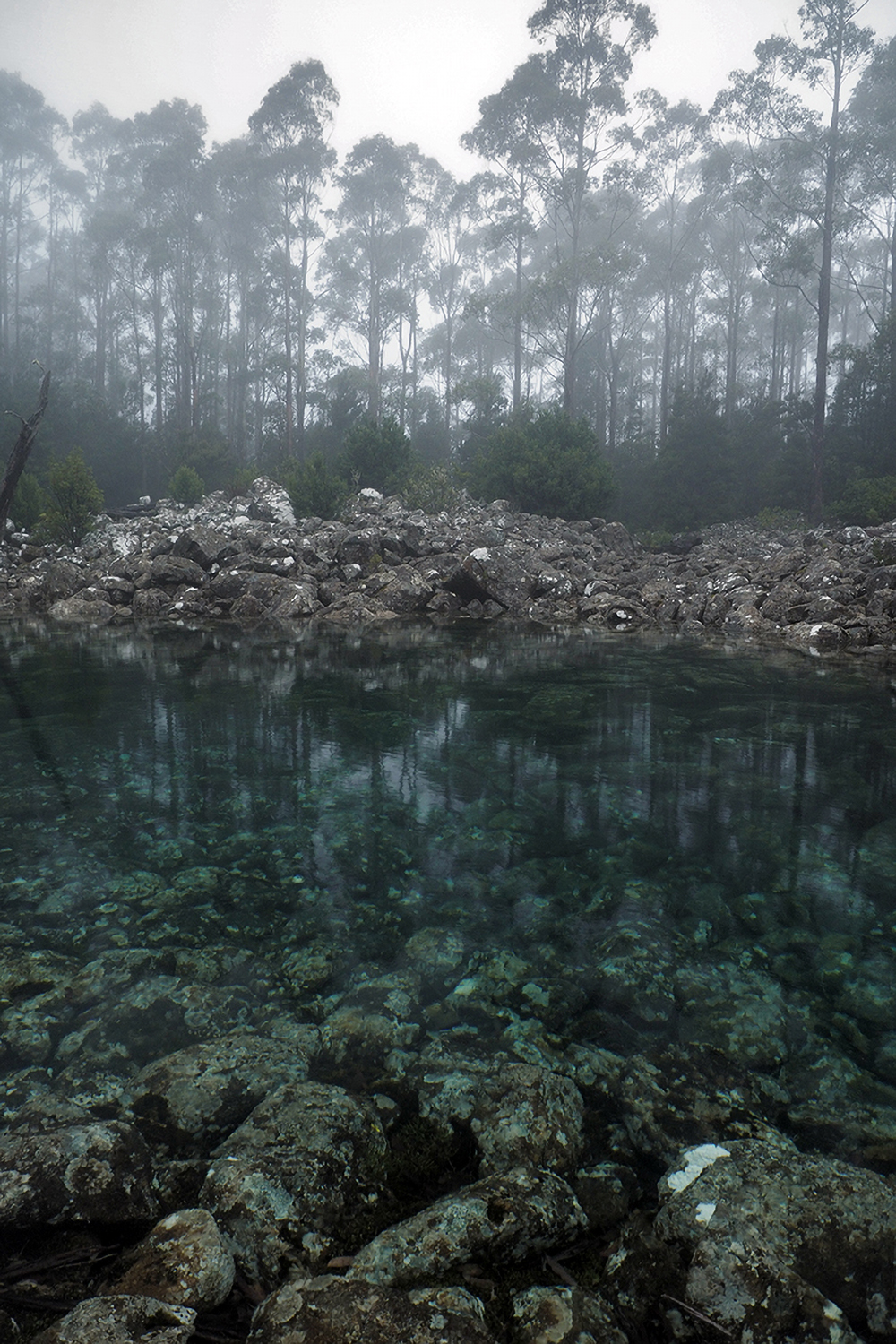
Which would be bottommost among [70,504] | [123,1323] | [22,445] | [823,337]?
[123,1323]

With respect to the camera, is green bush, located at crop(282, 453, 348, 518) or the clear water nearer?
the clear water

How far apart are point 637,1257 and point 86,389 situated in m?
35.0

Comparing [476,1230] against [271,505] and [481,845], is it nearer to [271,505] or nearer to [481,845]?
[481,845]

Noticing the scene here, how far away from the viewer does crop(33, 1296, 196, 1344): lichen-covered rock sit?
3.58 feet

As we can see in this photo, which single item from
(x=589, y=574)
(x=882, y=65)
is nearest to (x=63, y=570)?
(x=589, y=574)

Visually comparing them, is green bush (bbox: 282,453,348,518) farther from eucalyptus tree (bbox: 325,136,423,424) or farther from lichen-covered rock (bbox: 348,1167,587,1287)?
lichen-covered rock (bbox: 348,1167,587,1287)

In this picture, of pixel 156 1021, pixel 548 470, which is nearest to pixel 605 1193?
pixel 156 1021

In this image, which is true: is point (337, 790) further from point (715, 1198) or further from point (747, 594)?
point (747, 594)

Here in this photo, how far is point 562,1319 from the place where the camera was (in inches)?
49.1

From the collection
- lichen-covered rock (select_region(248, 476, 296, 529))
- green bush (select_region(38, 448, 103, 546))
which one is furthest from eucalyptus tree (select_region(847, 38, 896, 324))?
green bush (select_region(38, 448, 103, 546))

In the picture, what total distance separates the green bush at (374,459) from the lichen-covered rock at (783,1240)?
20.5 metres

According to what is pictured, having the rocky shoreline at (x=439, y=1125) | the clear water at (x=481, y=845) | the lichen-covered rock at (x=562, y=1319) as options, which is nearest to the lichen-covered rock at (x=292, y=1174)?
the rocky shoreline at (x=439, y=1125)

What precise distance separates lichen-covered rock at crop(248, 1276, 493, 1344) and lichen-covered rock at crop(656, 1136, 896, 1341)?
1.46ft

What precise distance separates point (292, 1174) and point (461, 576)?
12931mm
